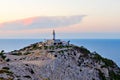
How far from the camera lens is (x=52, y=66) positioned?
213 feet

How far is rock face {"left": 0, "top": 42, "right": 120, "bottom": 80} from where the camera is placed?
54562mm

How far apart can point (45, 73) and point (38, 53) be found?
52.8 ft

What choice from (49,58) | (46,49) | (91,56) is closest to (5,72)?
(49,58)

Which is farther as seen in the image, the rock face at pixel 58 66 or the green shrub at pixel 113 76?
the green shrub at pixel 113 76

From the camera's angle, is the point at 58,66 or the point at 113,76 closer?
the point at 58,66

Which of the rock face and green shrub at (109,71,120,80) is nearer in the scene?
the rock face

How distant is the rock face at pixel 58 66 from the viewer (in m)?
54.6

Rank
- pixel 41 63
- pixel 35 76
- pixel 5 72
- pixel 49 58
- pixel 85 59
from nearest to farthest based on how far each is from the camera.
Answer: pixel 5 72
pixel 35 76
pixel 41 63
pixel 49 58
pixel 85 59

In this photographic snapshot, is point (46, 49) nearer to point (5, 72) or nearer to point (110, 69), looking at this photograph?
point (110, 69)

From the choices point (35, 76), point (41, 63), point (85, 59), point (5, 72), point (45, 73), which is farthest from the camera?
point (85, 59)

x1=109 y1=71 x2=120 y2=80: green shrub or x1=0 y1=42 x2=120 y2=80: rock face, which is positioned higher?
x1=0 y1=42 x2=120 y2=80: rock face

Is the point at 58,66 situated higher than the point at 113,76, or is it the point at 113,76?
the point at 58,66

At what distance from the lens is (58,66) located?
67.1m

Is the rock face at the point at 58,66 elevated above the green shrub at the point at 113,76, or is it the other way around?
the rock face at the point at 58,66
